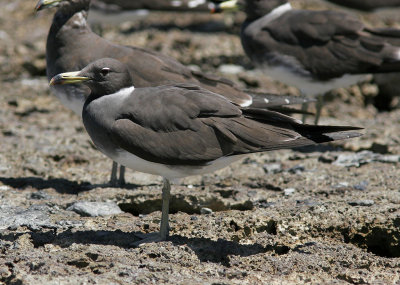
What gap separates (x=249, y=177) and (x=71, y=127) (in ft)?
8.94

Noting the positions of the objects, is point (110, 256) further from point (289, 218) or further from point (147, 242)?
point (289, 218)

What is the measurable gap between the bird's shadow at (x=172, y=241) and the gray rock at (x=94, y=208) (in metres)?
0.51

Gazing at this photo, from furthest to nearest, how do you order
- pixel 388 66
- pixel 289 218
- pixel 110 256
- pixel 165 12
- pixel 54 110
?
pixel 165 12 < pixel 54 110 < pixel 388 66 < pixel 289 218 < pixel 110 256

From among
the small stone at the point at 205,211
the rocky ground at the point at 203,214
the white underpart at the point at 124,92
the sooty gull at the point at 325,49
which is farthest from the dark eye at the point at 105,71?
the sooty gull at the point at 325,49

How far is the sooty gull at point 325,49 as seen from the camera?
25.5ft

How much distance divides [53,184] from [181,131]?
1999mm

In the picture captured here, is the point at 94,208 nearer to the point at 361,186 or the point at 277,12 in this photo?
the point at 361,186

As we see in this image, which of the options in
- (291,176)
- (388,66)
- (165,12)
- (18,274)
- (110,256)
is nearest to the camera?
(18,274)

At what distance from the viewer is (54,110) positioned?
892 cm

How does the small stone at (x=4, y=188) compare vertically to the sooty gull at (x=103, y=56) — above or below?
below

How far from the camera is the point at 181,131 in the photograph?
15.5 feet

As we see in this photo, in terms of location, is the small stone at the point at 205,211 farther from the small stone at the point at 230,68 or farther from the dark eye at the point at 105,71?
the small stone at the point at 230,68

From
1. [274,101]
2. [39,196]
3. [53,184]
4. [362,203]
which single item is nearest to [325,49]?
[274,101]

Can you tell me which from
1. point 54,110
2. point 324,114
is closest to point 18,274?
point 54,110
